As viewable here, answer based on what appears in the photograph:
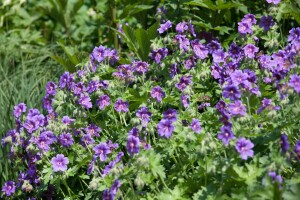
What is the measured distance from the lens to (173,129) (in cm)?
264

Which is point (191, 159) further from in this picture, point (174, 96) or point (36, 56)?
point (36, 56)

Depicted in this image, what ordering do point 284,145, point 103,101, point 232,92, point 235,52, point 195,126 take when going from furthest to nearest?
point 235,52 → point 103,101 → point 195,126 → point 232,92 → point 284,145

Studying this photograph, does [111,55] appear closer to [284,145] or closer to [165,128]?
[165,128]

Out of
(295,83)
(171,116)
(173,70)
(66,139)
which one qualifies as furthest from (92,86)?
(295,83)

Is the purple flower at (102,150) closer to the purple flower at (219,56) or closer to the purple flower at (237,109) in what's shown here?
the purple flower at (237,109)

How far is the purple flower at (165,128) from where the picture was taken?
2639 mm

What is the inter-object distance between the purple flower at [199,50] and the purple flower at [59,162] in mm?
919

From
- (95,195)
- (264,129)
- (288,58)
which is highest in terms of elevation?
(288,58)

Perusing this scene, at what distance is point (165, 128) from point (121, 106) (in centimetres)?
46

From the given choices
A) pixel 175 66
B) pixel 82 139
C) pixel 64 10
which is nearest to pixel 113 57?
pixel 175 66

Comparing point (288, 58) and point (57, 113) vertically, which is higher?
point (288, 58)

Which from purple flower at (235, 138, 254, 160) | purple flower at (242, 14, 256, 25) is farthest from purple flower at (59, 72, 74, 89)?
purple flower at (235, 138, 254, 160)

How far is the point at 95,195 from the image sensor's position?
123 inches

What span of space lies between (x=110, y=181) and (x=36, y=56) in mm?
2561
